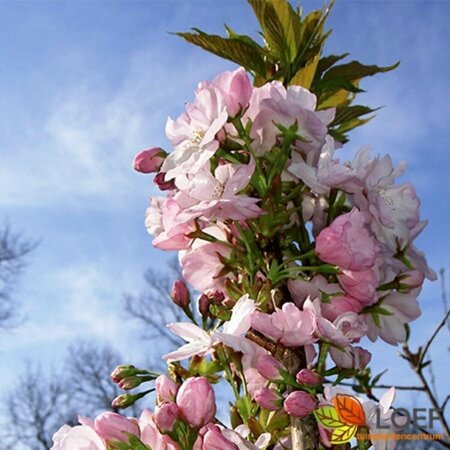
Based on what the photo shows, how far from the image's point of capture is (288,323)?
88cm

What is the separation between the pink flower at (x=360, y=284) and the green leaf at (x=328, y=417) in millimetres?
156

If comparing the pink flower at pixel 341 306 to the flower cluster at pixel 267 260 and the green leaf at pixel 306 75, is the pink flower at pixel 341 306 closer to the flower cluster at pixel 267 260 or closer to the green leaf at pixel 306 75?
the flower cluster at pixel 267 260

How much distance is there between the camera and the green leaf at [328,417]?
34.5 inches

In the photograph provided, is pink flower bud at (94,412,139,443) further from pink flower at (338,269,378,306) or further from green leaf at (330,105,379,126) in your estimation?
green leaf at (330,105,379,126)

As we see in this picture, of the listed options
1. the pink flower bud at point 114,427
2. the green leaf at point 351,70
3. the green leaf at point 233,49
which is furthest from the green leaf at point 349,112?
the pink flower bud at point 114,427

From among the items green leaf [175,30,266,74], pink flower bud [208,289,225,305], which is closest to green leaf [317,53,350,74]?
green leaf [175,30,266,74]

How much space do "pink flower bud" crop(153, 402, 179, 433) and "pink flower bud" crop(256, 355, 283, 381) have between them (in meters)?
0.13

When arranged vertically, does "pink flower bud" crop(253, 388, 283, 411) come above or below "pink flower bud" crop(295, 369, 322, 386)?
below

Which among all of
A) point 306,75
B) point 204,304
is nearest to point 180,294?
point 204,304

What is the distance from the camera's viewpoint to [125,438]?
2.79 feet

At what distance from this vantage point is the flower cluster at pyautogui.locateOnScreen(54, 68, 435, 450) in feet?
2.88

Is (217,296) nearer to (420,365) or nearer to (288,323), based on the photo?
(288,323)

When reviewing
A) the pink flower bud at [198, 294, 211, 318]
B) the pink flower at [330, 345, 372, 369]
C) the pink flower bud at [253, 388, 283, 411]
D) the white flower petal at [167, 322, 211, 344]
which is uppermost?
the pink flower bud at [198, 294, 211, 318]

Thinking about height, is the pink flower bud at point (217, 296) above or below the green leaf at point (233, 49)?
below
